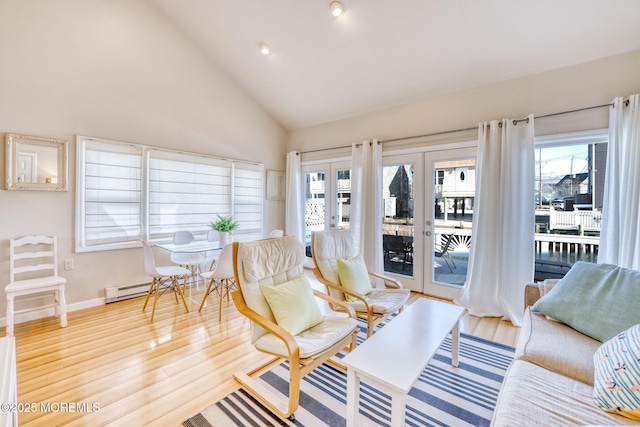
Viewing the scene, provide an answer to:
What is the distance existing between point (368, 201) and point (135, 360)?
324 cm

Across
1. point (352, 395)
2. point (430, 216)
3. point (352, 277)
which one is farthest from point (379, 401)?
point (430, 216)

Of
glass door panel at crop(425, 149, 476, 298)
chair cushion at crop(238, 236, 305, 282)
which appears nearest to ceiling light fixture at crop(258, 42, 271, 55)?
glass door panel at crop(425, 149, 476, 298)

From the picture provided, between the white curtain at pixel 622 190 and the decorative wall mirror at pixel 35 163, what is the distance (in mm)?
5542

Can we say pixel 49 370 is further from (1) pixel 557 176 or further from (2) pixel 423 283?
(1) pixel 557 176

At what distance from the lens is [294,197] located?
5230 millimetres

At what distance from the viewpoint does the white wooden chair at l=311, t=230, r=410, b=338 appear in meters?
2.42

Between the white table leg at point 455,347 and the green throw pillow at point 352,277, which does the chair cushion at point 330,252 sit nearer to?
the green throw pillow at point 352,277

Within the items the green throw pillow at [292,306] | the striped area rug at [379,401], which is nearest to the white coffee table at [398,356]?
the striped area rug at [379,401]

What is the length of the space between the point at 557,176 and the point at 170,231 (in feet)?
16.1

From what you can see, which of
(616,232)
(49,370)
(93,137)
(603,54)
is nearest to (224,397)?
(49,370)

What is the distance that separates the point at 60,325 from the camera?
2844 mm

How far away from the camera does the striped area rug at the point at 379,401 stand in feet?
5.42

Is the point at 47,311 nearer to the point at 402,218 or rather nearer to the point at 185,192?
the point at 185,192

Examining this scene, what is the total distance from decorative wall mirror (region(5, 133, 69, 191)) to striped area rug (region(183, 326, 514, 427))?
299 cm
